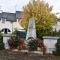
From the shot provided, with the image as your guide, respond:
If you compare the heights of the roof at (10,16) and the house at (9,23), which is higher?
the roof at (10,16)

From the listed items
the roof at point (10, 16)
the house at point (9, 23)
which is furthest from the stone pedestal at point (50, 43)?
the roof at point (10, 16)

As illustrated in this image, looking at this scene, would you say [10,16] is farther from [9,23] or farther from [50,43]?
[50,43]

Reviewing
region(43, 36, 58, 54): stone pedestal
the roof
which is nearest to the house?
the roof

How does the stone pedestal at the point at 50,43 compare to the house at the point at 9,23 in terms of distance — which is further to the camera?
the house at the point at 9,23

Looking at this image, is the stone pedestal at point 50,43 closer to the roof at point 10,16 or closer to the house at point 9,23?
the house at point 9,23

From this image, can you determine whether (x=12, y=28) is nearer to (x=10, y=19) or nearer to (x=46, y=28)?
(x=10, y=19)

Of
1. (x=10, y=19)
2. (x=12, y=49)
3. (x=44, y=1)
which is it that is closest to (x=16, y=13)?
(x=10, y=19)

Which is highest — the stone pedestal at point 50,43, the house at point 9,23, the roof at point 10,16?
the roof at point 10,16

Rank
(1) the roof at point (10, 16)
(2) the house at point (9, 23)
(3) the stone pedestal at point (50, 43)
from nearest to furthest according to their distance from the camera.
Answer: (3) the stone pedestal at point (50, 43), (2) the house at point (9, 23), (1) the roof at point (10, 16)

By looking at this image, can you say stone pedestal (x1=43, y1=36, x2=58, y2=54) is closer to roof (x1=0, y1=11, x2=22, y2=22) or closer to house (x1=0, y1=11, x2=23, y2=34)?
house (x1=0, y1=11, x2=23, y2=34)

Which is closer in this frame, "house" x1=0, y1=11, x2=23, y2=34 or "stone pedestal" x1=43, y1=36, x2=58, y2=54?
"stone pedestal" x1=43, y1=36, x2=58, y2=54

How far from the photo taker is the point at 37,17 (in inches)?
1586

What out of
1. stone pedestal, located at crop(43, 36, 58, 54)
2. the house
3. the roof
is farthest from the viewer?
the roof

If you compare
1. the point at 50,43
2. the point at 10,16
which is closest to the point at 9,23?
the point at 10,16
